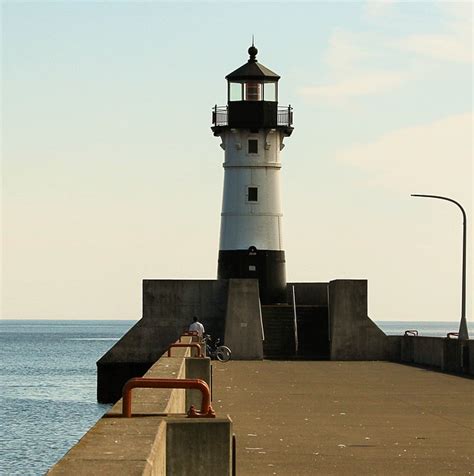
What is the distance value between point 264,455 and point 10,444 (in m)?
23.4

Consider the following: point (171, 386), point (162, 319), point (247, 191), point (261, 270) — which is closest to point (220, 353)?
point (162, 319)

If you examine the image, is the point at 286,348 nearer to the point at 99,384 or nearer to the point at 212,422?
the point at 99,384

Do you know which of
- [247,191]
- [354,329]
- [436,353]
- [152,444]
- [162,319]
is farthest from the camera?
[247,191]

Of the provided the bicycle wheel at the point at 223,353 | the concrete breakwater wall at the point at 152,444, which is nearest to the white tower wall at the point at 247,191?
the bicycle wheel at the point at 223,353

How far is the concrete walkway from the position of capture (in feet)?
55.1

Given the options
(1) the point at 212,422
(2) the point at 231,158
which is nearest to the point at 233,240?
(2) the point at 231,158

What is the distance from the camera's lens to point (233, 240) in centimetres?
5397

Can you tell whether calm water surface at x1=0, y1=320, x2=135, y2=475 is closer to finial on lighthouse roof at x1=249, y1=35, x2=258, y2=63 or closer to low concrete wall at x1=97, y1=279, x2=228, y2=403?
low concrete wall at x1=97, y1=279, x2=228, y2=403

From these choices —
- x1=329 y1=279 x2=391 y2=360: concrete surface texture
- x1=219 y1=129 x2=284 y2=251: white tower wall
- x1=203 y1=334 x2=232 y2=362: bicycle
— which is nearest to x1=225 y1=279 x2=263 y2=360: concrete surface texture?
x1=203 y1=334 x2=232 y2=362: bicycle

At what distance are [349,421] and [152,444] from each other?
13398 mm

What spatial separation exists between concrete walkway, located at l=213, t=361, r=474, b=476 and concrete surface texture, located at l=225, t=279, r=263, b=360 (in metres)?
8.95

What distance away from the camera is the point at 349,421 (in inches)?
877

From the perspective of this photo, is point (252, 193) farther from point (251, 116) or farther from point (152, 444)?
point (152, 444)

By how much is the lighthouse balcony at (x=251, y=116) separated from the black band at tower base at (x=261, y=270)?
511cm
